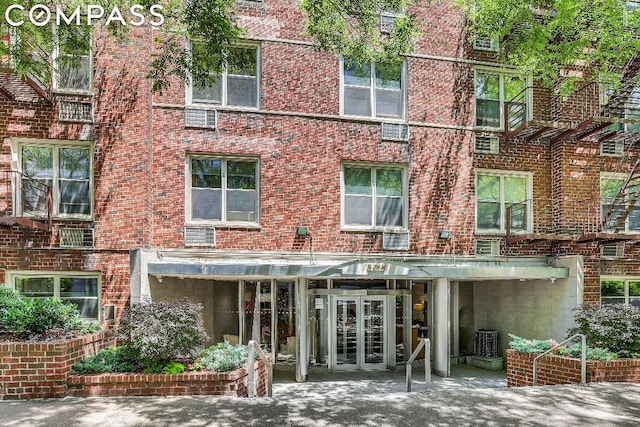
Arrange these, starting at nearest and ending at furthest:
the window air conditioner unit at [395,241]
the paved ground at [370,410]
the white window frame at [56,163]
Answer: the paved ground at [370,410], the white window frame at [56,163], the window air conditioner unit at [395,241]

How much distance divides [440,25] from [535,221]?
20.5 ft

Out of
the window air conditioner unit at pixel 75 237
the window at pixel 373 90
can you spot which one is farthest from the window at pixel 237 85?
the window air conditioner unit at pixel 75 237

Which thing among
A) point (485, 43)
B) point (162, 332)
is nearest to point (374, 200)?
point (485, 43)

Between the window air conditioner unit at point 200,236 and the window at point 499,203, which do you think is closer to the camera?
the window air conditioner unit at point 200,236

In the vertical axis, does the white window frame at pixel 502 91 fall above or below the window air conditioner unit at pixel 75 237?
above

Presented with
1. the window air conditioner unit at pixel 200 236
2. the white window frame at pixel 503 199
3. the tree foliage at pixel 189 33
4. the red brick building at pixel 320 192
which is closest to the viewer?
the tree foliage at pixel 189 33

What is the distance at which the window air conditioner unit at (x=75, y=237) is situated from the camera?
10773 millimetres

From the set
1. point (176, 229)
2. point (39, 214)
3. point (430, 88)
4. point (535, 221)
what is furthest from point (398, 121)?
point (39, 214)

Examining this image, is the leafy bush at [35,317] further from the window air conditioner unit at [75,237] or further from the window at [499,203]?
the window at [499,203]

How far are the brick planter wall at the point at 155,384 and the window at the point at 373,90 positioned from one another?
7830 millimetres

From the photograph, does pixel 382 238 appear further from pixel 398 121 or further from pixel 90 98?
pixel 90 98

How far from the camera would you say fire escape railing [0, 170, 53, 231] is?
10503 mm

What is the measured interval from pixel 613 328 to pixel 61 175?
12.8 meters

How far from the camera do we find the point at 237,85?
12008mm
